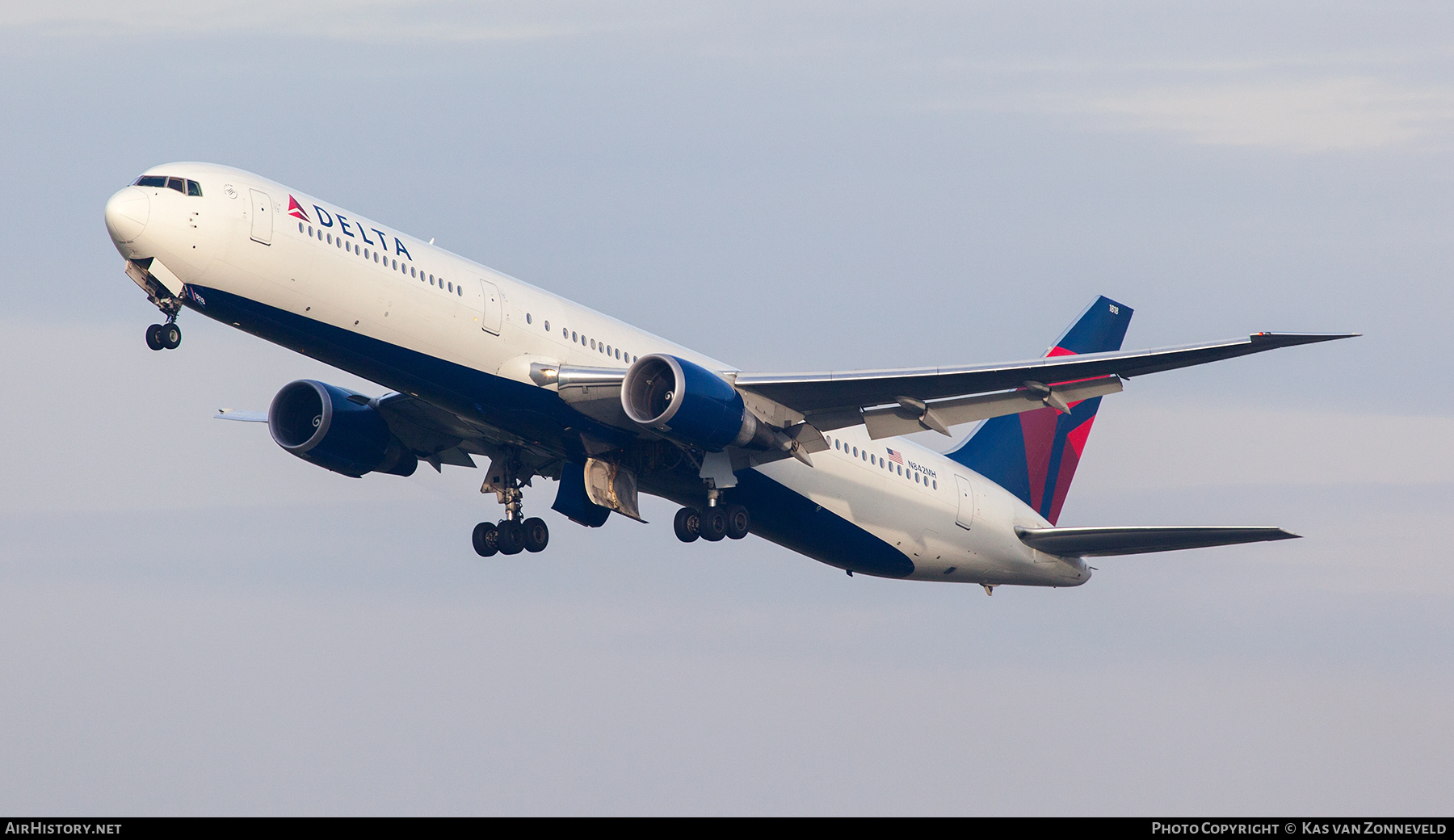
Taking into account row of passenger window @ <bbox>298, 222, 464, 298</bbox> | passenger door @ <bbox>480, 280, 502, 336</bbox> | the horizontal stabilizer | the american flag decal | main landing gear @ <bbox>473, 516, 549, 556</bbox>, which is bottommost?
Result: the horizontal stabilizer

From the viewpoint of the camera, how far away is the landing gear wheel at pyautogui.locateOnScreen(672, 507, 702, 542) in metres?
36.3

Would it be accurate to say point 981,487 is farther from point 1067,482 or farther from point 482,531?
point 482,531

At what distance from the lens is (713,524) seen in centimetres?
3588

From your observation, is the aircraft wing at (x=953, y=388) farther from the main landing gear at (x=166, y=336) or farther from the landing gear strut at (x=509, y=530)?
the main landing gear at (x=166, y=336)

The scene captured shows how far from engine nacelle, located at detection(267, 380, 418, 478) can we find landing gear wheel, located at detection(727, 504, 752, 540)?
26.0 feet

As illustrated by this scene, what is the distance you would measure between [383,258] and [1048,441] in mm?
20865

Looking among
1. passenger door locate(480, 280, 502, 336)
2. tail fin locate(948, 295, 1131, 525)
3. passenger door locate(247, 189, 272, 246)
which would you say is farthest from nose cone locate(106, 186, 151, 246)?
tail fin locate(948, 295, 1131, 525)

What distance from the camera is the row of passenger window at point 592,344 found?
110 ft

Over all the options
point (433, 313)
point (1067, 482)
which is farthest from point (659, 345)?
point (1067, 482)

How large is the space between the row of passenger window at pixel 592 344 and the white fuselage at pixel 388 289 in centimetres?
2

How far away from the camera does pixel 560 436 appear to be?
34.2 meters

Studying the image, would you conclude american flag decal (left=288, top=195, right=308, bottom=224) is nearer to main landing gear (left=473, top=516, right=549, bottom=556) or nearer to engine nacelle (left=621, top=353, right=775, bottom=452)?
engine nacelle (left=621, top=353, right=775, bottom=452)

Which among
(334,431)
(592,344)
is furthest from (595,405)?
(334,431)

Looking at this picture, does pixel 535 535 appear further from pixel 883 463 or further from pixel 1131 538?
pixel 1131 538
